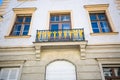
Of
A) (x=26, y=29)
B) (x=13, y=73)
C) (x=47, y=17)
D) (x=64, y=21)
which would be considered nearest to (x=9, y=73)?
(x=13, y=73)

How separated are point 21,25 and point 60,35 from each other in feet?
8.92

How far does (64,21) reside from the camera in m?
9.61

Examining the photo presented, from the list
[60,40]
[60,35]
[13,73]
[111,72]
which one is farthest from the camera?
[60,35]

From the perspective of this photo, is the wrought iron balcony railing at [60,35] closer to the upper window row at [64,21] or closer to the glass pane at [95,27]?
the upper window row at [64,21]

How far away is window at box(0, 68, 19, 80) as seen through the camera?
7.36 metres

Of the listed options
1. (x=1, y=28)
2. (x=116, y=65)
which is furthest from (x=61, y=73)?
(x=1, y=28)

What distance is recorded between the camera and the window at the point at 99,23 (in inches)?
355

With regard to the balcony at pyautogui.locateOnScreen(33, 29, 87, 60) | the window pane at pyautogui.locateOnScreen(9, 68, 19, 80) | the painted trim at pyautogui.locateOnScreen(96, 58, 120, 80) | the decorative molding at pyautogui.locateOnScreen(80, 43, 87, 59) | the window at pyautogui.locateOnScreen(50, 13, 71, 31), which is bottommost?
the window pane at pyautogui.locateOnScreen(9, 68, 19, 80)

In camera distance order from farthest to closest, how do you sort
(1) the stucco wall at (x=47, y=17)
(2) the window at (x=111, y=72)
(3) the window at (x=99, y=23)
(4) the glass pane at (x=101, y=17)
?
(4) the glass pane at (x=101, y=17) → (3) the window at (x=99, y=23) → (1) the stucco wall at (x=47, y=17) → (2) the window at (x=111, y=72)

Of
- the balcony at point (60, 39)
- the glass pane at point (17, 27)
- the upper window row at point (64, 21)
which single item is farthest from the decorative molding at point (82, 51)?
the glass pane at point (17, 27)

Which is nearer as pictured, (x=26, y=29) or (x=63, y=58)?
(x=63, y=58)

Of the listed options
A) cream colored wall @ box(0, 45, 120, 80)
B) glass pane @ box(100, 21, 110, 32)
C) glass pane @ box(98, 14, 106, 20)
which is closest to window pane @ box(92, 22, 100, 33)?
glass pane @ box(100, 21, 110, 32)

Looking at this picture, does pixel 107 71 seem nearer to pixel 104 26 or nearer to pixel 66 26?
pixel 104 26

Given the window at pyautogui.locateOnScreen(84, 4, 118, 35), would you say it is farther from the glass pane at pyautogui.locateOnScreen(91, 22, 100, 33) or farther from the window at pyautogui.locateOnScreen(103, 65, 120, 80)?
the window at pyautogui.locateOnScreen(103, 65, 120, 80)
